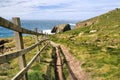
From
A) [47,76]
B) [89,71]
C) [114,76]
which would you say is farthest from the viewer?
[89,71]

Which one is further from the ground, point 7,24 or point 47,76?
point 7,24

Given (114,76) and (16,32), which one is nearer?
(16,32)

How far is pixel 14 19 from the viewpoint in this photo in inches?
350

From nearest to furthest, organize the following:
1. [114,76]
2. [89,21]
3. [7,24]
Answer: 1. [7,24]
2. [114,76]
3. [89,21]

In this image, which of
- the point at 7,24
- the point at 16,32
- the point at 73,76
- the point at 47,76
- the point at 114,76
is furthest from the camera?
the point at 73,76

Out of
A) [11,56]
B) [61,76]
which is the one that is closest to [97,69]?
[61,76]

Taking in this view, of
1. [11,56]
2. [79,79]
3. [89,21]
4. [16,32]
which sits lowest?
[79,79]

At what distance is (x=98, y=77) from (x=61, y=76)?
2.20 m

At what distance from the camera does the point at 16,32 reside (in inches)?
342

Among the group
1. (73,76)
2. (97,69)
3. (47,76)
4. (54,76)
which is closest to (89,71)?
(97,69)

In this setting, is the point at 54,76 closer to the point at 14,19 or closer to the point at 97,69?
the point at 97,69

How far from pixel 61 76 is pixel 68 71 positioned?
1.77 metres

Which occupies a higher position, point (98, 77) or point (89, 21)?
point (89, 21)

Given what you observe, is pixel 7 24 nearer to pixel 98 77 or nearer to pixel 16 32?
pixel 16 32
